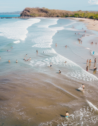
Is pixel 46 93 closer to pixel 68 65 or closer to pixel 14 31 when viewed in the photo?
pixel 68 65

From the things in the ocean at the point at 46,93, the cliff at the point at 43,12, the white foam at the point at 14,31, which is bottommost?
the ocean at the point at 46,93

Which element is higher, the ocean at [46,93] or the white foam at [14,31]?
the white foam at [14,31]

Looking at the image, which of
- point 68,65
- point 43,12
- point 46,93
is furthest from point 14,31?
point 43,12

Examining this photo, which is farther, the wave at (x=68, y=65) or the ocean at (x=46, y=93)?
the wave at (x=68, y=65)

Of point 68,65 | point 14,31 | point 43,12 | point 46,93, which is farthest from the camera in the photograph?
point 43,12

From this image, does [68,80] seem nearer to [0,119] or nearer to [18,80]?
[18,80]

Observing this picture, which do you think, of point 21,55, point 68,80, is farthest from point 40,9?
point 68,80

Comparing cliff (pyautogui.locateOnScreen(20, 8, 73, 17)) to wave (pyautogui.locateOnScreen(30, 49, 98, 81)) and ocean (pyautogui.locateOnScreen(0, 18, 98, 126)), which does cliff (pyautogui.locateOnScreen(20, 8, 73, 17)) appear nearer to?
wave (pyautogui.locateOnScreen(30, 49, 98, 81))

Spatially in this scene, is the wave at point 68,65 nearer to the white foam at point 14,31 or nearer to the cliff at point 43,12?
the white foam at point 14,31

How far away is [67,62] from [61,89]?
8.82 meters

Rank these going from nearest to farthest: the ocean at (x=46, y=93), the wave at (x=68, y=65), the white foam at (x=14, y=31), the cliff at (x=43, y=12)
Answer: the ocean at (x=46, y=93) → the wave at (x=68, y=65) → the white foam at (x=14, y=31) → the cliff at (x=43, y=12)

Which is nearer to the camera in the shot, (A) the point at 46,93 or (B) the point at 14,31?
(A) the point at 46,93

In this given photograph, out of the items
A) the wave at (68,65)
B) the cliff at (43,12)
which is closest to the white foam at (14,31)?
the wave at (68,65)

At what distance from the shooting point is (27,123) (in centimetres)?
1055
